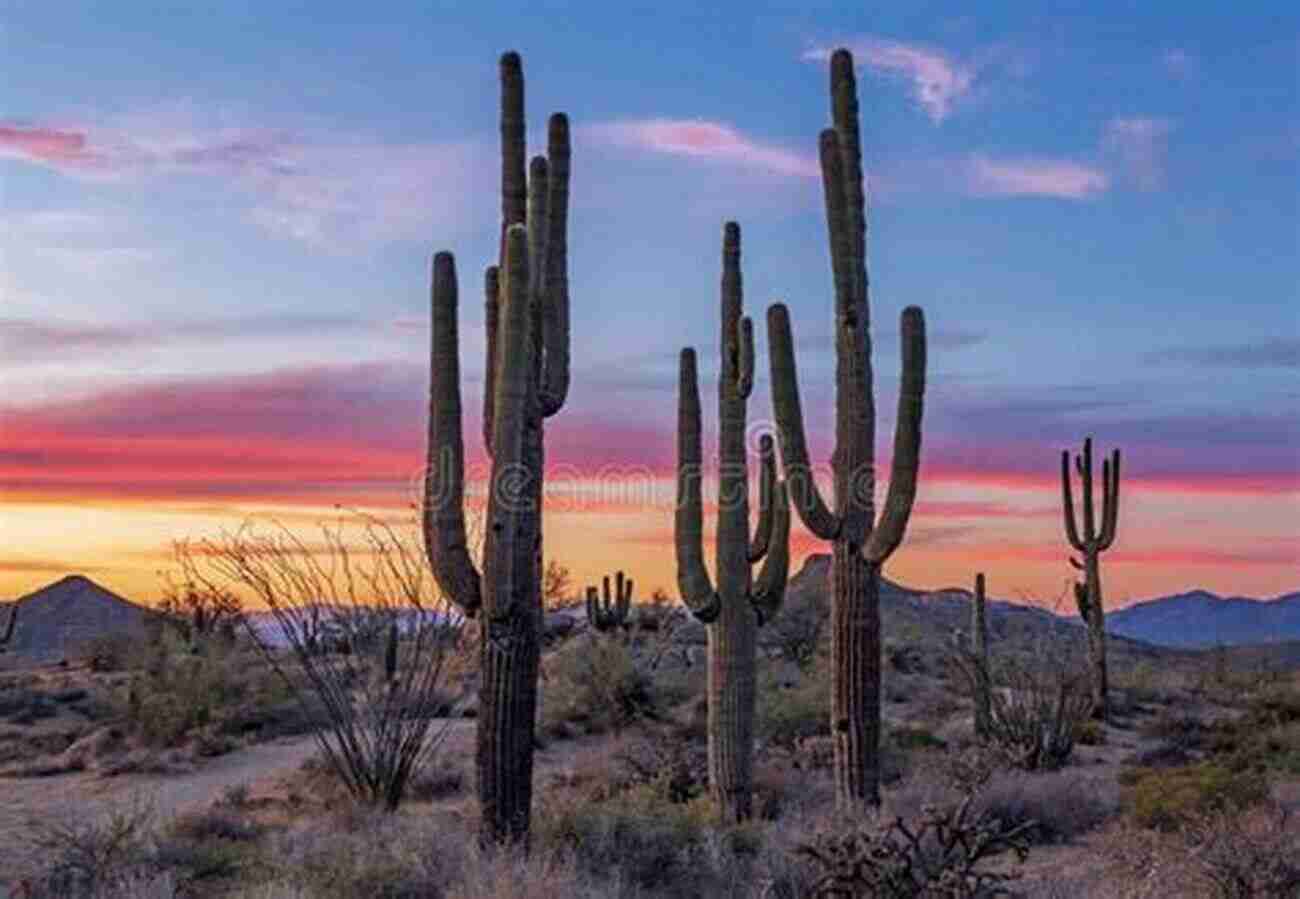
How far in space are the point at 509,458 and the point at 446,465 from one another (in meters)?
1.11

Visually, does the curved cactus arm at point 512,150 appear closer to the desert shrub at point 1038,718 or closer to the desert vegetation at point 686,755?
the desert vegetation at point 686,755

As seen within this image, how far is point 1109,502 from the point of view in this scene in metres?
28.2

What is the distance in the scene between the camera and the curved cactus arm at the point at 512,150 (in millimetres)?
14055

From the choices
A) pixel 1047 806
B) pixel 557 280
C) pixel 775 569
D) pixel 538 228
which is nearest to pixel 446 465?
pixel 557 280

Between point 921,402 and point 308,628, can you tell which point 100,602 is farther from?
point 921,402

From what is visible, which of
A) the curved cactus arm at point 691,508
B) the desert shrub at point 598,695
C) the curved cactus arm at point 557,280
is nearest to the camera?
the curved cactus arm at point 557,280

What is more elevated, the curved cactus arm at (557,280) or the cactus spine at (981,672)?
the curved cactus arm at (557,280)

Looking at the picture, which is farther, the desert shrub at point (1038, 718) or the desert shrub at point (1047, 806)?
the desert shrub at point (1038, 718)

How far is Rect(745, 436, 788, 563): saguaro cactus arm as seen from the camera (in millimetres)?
16688

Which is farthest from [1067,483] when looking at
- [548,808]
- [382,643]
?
[548,808]

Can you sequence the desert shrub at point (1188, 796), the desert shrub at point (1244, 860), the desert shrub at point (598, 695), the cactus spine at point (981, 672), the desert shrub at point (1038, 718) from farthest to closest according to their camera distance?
the desert shrub at point (598, 695) < the cactus spine at point (981, 672) < the desert shrub at point (1038, 718) < the desert shrub at point (1188, 796) < the desert shrub at point (1244, 860)

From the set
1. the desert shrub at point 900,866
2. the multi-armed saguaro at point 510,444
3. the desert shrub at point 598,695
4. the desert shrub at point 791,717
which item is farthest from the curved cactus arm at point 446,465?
the desert shrub at point 598,695

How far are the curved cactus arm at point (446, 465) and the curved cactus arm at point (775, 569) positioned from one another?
3.45m

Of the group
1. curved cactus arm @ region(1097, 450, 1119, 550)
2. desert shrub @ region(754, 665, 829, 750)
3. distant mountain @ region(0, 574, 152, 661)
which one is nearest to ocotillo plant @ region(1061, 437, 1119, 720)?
curved cactus arm @ region(1097, 450, 1119, 550)
